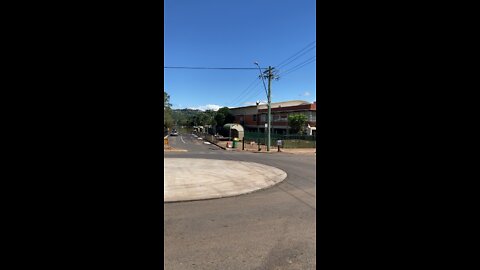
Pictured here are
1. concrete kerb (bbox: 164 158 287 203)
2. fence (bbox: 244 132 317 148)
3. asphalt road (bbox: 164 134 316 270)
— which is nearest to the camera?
asphalt road (bbox: 164 134 316 270)

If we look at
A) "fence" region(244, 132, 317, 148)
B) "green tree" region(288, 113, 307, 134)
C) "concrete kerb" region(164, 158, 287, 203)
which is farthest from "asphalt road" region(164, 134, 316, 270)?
"green tree" region(288, 113, 307, 134)

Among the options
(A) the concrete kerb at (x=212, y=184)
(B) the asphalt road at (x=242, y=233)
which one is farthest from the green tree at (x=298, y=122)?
(B) the asphalt road at (x=242, y=233)

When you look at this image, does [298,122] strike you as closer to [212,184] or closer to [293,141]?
[293,141]

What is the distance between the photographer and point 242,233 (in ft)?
19.2

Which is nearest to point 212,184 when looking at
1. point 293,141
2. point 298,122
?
point 293,141

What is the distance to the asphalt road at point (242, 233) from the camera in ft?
14.9

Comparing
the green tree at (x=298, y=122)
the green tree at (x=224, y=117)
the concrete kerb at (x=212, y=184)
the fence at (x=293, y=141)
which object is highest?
the green tree at (x=224, y=117)

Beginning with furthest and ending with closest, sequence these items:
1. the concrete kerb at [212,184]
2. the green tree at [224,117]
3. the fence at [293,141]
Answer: the green tree at [224,117]
the fence at [293,141]
the concrete kerb at [212,184]

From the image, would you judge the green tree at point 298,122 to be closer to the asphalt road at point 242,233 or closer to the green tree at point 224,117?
the green tree at point 224,117

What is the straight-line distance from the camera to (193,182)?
11945mm

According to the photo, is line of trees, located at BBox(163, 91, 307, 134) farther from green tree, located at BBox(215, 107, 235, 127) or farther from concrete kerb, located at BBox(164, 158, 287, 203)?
concrete kerb, located at BBox(164, 158, 287, 203)

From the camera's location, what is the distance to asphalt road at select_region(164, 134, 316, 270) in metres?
4.54
